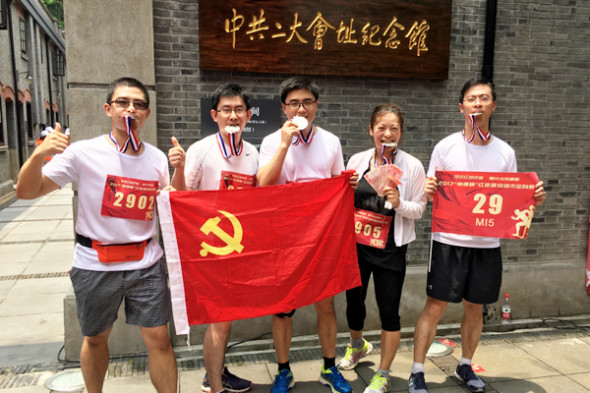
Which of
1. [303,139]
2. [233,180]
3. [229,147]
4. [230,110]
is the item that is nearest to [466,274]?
[303,139]

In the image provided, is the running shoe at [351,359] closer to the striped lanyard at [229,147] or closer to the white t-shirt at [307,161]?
the white t-shirt at [307,161]

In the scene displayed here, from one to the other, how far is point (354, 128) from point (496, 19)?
1888mm

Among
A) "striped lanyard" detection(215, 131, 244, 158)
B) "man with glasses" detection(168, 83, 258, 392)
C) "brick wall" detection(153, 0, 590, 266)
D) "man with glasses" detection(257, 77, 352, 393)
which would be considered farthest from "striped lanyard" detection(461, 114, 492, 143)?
"striped lanyard" detection(215, 131, 244, 158)

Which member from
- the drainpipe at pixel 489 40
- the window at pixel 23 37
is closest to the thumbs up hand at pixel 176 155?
the drainpipe at pixel 489 40

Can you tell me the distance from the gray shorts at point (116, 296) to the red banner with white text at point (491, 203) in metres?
2.16

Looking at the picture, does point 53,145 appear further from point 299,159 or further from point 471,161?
point 471,161

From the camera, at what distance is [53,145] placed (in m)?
2.51

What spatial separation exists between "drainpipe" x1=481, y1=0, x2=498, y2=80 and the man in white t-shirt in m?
1.53

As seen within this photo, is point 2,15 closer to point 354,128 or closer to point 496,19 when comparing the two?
point 354,128

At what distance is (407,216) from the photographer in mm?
3295

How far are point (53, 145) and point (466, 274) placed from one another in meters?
2.95

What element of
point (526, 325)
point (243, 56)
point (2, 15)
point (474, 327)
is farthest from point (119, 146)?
point (2, 15)

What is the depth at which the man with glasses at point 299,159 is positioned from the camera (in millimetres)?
3113

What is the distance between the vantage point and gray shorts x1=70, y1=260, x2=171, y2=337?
9.10 ft
